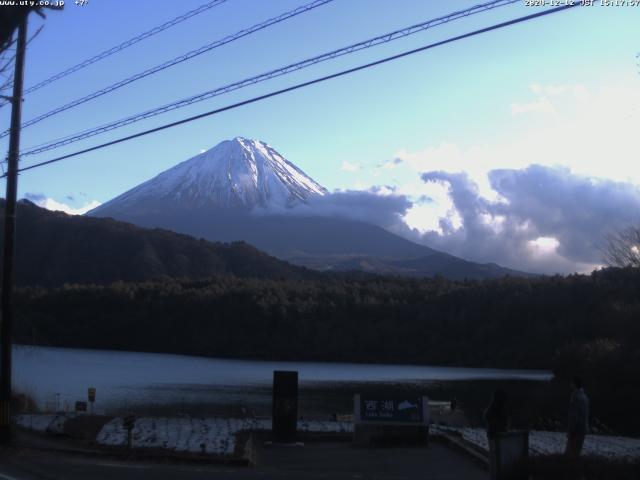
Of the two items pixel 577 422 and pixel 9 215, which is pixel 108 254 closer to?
pixel 9 215

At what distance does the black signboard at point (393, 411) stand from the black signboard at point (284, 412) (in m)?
1.54

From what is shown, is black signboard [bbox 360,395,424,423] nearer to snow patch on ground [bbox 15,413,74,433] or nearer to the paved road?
the paved road

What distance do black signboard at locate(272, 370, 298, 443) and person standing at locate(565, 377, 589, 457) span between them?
6764 mm

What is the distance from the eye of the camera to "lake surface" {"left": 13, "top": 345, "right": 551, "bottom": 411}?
136 ft

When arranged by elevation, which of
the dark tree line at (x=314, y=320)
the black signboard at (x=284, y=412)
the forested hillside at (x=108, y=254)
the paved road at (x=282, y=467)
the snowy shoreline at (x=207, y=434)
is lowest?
the paved road at (x=282, y=467)

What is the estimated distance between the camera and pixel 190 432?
20.2 metres

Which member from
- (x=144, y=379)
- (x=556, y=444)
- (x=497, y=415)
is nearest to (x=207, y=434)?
(x=556, y=444)

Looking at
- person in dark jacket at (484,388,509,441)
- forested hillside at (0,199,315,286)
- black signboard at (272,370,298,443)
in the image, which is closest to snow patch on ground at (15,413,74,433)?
black signboard at (272,370,298,443)

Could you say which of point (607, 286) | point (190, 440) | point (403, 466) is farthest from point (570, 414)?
point (607, 286)

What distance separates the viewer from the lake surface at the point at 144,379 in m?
41.6

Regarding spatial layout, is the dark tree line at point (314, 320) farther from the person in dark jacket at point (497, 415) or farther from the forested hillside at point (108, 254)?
the person in dark jacket at point (497, 415)

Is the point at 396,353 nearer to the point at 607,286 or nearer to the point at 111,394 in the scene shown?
the point at 607,286

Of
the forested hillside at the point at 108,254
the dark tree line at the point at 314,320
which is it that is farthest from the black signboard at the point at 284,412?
the forested hillside at the point at 108,254

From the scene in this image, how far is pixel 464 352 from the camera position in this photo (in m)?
102
